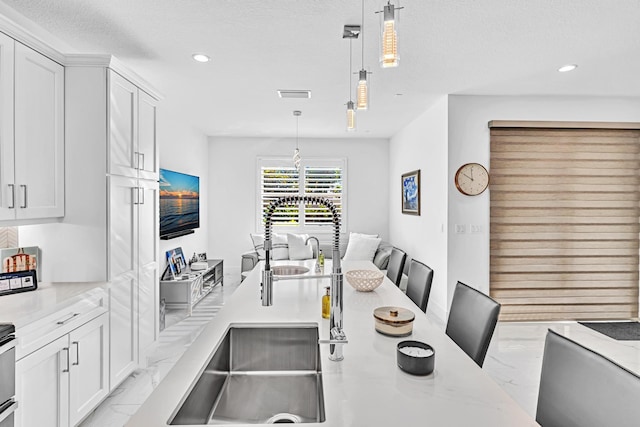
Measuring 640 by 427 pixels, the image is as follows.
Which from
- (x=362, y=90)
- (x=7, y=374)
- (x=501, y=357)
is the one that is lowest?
(x=501, y=357)

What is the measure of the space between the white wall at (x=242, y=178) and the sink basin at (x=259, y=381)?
17.3 ft

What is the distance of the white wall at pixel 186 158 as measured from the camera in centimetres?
468

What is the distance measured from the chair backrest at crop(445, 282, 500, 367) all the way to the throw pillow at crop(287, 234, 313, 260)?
13.4 ft

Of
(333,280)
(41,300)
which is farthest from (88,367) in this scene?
(333,280)

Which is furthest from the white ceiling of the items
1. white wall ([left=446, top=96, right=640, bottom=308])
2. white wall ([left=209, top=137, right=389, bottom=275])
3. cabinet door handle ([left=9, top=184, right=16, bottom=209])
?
white wall ([left=209, top=137, right=389, bottom=275])

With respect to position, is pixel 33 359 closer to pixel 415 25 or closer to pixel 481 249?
pixel 415 25

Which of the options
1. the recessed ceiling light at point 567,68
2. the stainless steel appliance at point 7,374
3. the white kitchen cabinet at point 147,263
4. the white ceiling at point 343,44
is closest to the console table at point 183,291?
the white kitchen cabinet at point 147,263

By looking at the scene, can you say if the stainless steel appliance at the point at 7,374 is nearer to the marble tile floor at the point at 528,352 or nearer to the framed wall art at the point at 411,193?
the marble tile floor at the point at 528,352

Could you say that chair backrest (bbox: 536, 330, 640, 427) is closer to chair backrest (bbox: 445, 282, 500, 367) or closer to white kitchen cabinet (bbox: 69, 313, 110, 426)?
chair backrest (bbox: 445, 282, 500, 367)

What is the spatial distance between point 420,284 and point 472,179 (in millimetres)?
2184

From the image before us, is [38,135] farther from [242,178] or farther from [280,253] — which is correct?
[242,178]

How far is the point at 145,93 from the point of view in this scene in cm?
291

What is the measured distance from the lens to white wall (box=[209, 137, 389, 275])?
21.9 ft

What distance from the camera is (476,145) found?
414 centimetres
